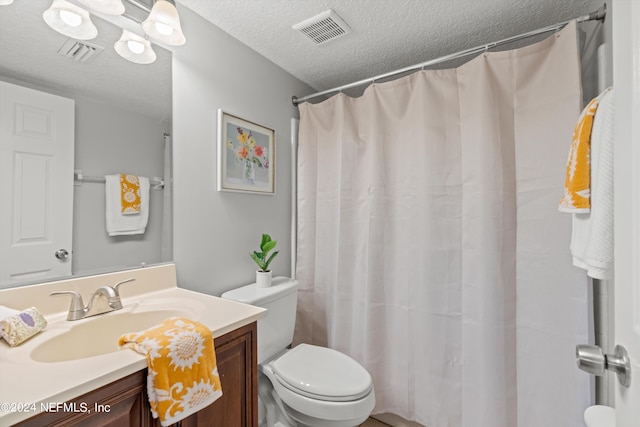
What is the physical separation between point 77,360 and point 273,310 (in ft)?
2.92

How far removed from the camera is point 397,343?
1.60 meters

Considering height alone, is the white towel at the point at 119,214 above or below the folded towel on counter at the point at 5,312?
above

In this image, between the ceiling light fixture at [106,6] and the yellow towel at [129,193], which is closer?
the ceiling light fixture at [106,6]

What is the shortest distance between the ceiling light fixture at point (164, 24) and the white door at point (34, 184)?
1.43 feet

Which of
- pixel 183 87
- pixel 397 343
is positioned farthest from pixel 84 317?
pixel 397 343

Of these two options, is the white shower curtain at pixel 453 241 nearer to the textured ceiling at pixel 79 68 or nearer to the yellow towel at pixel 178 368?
the textured ceiling at pixel 79 68

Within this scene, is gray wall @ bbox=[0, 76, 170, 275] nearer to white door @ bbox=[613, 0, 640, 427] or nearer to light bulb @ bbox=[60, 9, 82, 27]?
light bulb @ bbox=[60, 9, 82, 27]

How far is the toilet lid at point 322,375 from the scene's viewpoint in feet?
3.90

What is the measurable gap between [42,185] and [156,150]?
412 millimetres

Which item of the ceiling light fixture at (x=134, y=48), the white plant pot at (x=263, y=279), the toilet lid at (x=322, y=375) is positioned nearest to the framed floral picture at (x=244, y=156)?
the ceiling light fixture at (x=134, y=48)

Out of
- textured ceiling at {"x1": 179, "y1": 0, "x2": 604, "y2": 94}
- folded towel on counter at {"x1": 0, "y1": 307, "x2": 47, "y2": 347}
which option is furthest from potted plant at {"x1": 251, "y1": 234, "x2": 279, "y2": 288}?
textured ceiling at {"x1": 179, "y1": 0, "x2": 604, "y2": 94}

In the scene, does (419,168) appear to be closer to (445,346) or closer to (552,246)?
(552,246)

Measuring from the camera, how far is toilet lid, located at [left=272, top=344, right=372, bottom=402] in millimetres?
1189

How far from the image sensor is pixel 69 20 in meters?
1.01
